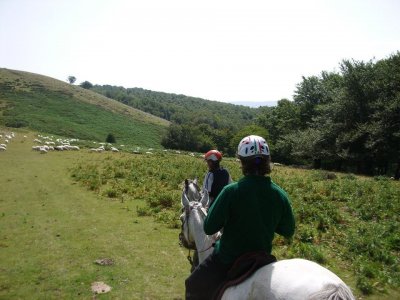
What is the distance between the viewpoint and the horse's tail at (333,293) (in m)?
2.98

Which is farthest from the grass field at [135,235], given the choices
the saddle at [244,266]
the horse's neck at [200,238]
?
the saddle at [244,266]

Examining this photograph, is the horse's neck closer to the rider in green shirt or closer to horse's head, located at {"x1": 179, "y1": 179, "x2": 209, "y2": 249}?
horse's head, located at {"x1": 179, "y1": 179, "x2": 209, "y2": 249}

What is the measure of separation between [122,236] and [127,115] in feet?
341

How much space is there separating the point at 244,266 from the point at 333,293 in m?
1.10

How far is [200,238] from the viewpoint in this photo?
574 cm

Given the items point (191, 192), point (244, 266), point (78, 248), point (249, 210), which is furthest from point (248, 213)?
point (78, 248)

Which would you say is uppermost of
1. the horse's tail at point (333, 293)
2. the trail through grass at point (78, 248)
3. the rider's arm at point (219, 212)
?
the rider's arm at point (219, 212)

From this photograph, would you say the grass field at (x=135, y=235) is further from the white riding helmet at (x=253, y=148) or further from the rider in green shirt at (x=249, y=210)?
the white riding helmet at (x=253, y=148)

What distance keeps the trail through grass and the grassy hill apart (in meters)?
58.2

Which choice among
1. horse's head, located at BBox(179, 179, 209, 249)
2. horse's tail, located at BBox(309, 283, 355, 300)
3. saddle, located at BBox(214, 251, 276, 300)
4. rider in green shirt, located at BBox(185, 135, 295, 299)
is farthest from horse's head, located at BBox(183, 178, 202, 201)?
horse's tail, located at BBox(309, 283, 355, 300)

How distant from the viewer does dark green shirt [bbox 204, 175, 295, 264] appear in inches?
156

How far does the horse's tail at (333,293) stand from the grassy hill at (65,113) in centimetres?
7388

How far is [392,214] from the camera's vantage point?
1353cm

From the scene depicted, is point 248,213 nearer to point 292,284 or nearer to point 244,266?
point 244,266
